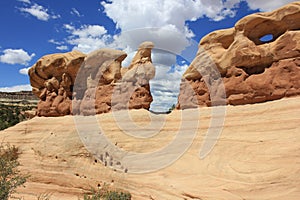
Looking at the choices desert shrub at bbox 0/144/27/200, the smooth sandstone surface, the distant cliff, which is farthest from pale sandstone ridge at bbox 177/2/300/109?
the distant cliff

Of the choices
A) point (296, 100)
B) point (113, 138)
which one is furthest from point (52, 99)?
point (296, 100)

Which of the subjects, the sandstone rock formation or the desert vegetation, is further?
the desert vegetation

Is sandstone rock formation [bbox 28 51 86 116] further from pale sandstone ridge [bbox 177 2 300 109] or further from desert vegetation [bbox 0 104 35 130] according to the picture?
pale sandstone ridge [bbox 177 2 300 109]

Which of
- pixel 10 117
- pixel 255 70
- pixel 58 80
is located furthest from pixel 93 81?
pixel 10 117

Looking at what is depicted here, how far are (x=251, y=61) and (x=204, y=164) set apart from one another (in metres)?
7.02

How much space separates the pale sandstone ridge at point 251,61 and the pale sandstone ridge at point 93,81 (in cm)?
356

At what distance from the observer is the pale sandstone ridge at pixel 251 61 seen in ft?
50.1

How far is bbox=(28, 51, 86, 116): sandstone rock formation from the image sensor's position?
75.6ft

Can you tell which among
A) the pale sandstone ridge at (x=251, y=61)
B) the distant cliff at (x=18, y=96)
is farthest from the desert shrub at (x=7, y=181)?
the distant cliff at (x=18, y=96)

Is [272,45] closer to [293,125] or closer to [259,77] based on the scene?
[259,77]

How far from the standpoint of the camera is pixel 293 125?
1226cm

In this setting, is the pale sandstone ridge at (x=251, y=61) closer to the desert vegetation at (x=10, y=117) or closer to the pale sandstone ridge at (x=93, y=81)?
the pale sandstone ridge at (x=93, y=81)

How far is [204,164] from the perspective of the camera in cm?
1295

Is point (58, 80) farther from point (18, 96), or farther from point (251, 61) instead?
point (18, 96)
